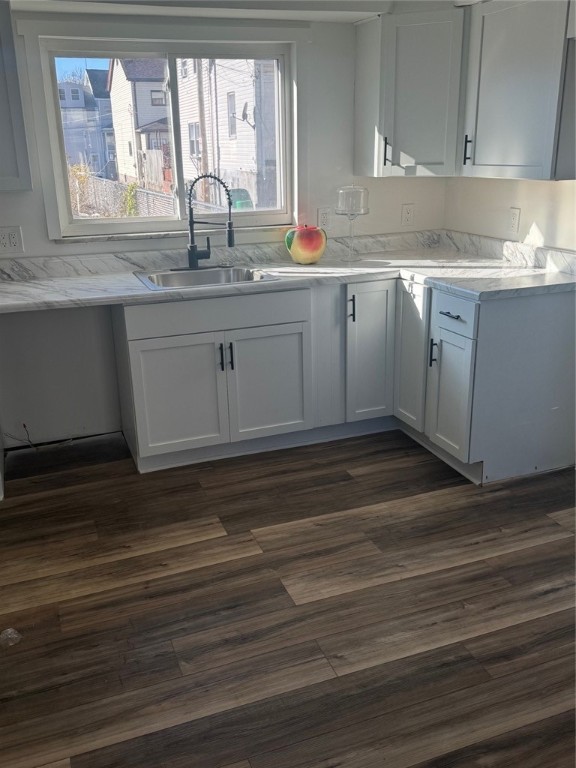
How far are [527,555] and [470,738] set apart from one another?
0.94 m

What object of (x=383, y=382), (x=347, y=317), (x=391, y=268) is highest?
(x=391, y=268)

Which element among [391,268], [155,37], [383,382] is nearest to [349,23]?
[155,37]

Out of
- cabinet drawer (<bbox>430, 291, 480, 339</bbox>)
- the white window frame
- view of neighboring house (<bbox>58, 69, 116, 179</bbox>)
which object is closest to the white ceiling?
the white window frame

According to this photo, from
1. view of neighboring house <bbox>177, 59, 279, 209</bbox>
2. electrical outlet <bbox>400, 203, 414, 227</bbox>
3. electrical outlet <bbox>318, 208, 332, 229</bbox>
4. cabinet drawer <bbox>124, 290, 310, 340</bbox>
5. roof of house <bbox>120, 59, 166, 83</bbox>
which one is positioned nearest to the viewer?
cabinet drawer <bbox>124, 290, 310, 340</bbox>

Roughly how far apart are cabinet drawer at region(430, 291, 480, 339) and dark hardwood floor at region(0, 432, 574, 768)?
0.70 meters

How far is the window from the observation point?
3.38 meters

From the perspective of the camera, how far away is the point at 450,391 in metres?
3.14

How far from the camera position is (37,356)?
3.50 m

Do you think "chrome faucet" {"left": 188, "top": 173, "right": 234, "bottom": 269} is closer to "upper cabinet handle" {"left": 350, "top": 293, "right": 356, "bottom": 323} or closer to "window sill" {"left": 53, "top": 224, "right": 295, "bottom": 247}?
"window sill" {"left": 53, "top": 224, "right": 295, "bottom": 247}

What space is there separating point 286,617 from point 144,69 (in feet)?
8.74

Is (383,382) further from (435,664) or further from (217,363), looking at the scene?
(435,664)

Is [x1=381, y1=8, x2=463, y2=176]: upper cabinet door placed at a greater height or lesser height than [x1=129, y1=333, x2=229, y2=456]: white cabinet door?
greater

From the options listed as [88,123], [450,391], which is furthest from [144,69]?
[450,391]

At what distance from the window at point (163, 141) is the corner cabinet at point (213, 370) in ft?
2.24
